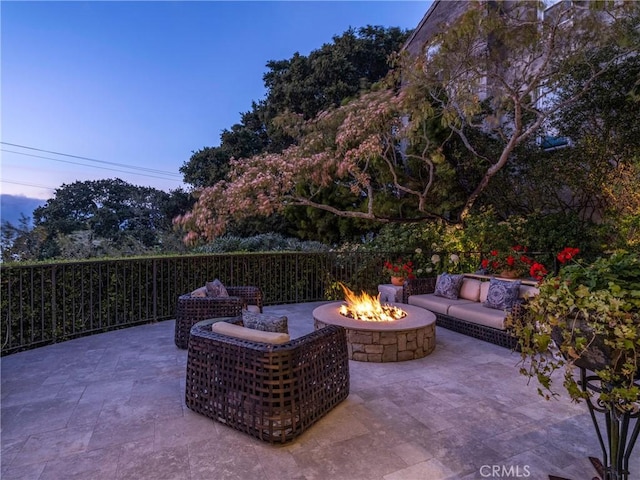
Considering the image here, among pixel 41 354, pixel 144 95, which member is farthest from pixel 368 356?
pixel 144 95

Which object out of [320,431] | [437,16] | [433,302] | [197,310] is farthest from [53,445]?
[437,16]

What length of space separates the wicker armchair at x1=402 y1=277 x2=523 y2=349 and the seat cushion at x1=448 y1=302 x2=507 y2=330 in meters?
0.07

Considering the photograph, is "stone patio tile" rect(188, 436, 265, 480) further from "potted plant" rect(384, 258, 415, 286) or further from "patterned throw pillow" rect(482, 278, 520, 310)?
"potted plant" rect(384, 258, 415, 286)

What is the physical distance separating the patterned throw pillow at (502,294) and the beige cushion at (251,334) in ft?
12.1

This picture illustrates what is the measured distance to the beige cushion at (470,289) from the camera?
19.8 feet

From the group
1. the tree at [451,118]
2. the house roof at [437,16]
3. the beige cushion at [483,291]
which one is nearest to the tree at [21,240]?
the tree at [451,118]

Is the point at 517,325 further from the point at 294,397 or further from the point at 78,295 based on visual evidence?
the point at 78,295

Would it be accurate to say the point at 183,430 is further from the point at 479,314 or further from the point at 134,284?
the point at 479,314

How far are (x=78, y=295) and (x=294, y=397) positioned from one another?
442 centimetres

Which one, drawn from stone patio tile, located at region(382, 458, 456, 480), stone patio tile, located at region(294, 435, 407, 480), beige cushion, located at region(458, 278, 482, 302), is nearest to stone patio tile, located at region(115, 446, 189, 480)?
stone patio tile, located at region(294, 435, 407, 480)

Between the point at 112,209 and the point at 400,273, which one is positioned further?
the point at 112,209

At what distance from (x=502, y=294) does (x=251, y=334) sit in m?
3.99

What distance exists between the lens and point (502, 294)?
208 inches

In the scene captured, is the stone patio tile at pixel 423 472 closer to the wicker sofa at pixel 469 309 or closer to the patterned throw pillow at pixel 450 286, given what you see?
the wicker sofa at pixel 469 309
